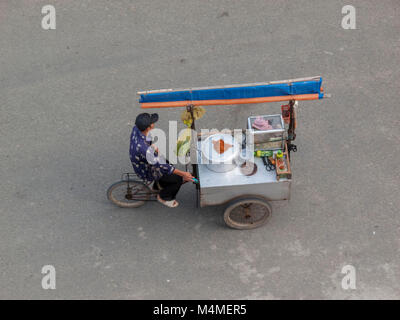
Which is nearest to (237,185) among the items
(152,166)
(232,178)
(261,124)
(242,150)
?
(232,178)

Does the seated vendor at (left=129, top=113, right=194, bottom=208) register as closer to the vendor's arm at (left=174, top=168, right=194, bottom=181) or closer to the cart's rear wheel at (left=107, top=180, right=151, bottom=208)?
the vendor's arm at (left=174, top=168, right=194, bottom=181)

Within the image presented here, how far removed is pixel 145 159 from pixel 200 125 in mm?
1741

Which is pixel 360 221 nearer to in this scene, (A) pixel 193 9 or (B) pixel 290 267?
(B) pixel 290 267

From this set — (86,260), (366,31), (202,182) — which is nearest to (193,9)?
(366,31)

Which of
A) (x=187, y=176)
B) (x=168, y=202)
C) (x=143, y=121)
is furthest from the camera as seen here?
(x=168, y=202)

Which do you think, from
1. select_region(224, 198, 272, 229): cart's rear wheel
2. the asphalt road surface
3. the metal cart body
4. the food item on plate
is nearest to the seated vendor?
the metal cart body

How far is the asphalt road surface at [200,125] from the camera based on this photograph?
5.45 meters

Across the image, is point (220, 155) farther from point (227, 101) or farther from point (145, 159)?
point (145, 159)

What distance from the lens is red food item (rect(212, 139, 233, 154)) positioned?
17.5ft

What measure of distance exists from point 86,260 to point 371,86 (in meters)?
4.69

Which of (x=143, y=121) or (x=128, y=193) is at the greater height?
(x=143, y=121)

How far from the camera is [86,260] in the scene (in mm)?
5633

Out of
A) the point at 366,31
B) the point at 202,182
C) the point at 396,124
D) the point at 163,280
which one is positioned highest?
the point at 366,31

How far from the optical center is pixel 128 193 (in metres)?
5.91
